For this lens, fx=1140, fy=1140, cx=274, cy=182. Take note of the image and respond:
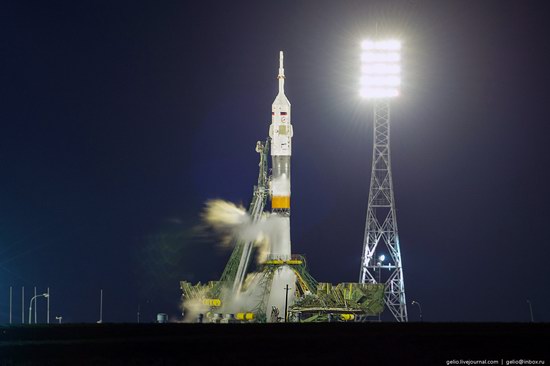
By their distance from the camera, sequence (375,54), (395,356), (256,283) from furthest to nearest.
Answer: (256,283), (375,54), (395,356)

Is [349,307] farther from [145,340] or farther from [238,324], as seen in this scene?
[145,340]

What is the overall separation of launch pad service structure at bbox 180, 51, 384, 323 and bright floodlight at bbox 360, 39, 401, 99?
46.8 feet

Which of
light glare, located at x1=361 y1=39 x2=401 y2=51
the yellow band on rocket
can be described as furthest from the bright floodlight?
the yellow band on rocket

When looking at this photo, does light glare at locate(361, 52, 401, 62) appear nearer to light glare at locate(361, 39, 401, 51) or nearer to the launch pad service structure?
light glare at locate(361, 39, 401, 51)

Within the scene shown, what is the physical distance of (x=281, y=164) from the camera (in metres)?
139

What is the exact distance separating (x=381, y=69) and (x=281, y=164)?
61.2ft

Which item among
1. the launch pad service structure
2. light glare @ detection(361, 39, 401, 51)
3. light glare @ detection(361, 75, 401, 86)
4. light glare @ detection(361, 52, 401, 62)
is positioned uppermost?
light glare @ detection(361, 39, 401, 51)

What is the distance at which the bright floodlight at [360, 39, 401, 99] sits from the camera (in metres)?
127

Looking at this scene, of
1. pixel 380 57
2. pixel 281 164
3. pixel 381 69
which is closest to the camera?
pixel 381 69

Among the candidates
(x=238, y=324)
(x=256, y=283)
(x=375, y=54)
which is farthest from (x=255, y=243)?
(x=375, y=54)

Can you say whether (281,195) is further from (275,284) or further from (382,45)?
(382,45)

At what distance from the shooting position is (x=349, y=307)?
134250mm

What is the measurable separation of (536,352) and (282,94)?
65.3 metres

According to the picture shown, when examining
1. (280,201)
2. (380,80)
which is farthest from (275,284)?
(380,80)
